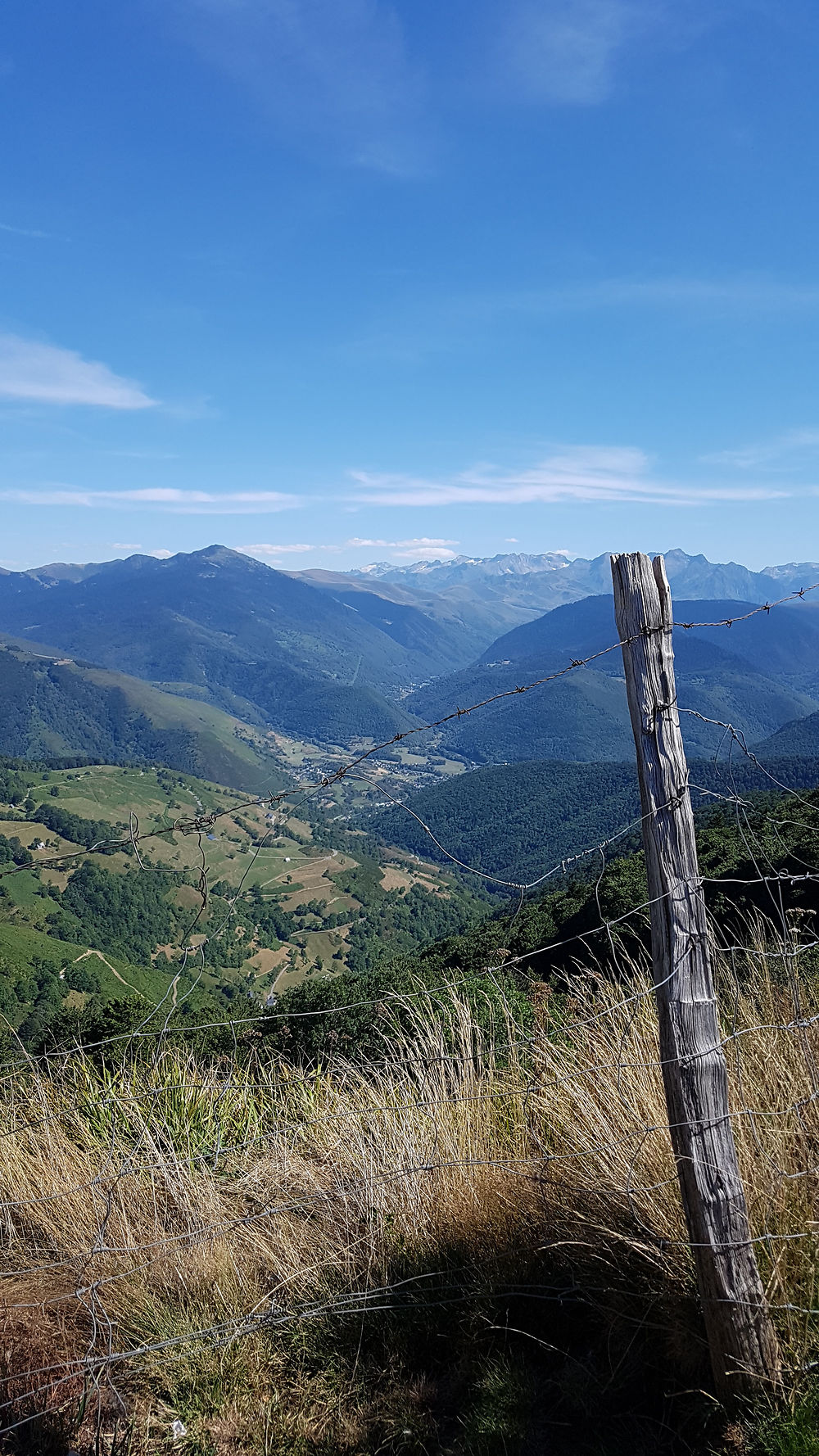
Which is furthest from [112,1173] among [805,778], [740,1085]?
[805,778]

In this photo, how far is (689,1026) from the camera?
90.8 inches

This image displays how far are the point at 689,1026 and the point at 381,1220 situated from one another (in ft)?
5.32

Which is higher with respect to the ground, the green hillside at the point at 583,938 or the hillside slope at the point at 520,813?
the green hillside at the point at 583,938

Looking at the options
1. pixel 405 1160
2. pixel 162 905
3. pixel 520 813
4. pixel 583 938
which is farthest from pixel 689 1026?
pixel 520 813

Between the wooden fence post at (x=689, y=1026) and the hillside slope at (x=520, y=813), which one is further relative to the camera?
the hillside slope at (x=520, y=813)

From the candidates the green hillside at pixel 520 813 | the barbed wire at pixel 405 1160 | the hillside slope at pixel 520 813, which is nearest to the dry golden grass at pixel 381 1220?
the barbed wire at pixel 405 1160

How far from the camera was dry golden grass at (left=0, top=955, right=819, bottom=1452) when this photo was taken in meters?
2.59

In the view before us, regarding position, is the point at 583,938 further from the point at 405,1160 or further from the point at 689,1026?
the point at 689,1026

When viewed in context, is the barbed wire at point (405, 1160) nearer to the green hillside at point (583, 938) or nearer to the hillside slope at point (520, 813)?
the green hillside at point (583, 938)

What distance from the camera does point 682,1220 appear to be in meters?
2.55

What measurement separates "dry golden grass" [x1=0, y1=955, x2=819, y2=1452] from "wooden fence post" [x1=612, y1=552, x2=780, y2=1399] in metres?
0.13

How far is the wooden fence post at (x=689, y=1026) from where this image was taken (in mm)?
2262

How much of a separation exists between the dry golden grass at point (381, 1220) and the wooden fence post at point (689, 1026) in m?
0.13

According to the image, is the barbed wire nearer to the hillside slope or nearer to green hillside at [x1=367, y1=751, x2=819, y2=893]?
green hillside at [x1=367, y1=751, x2=819, y2=893]
